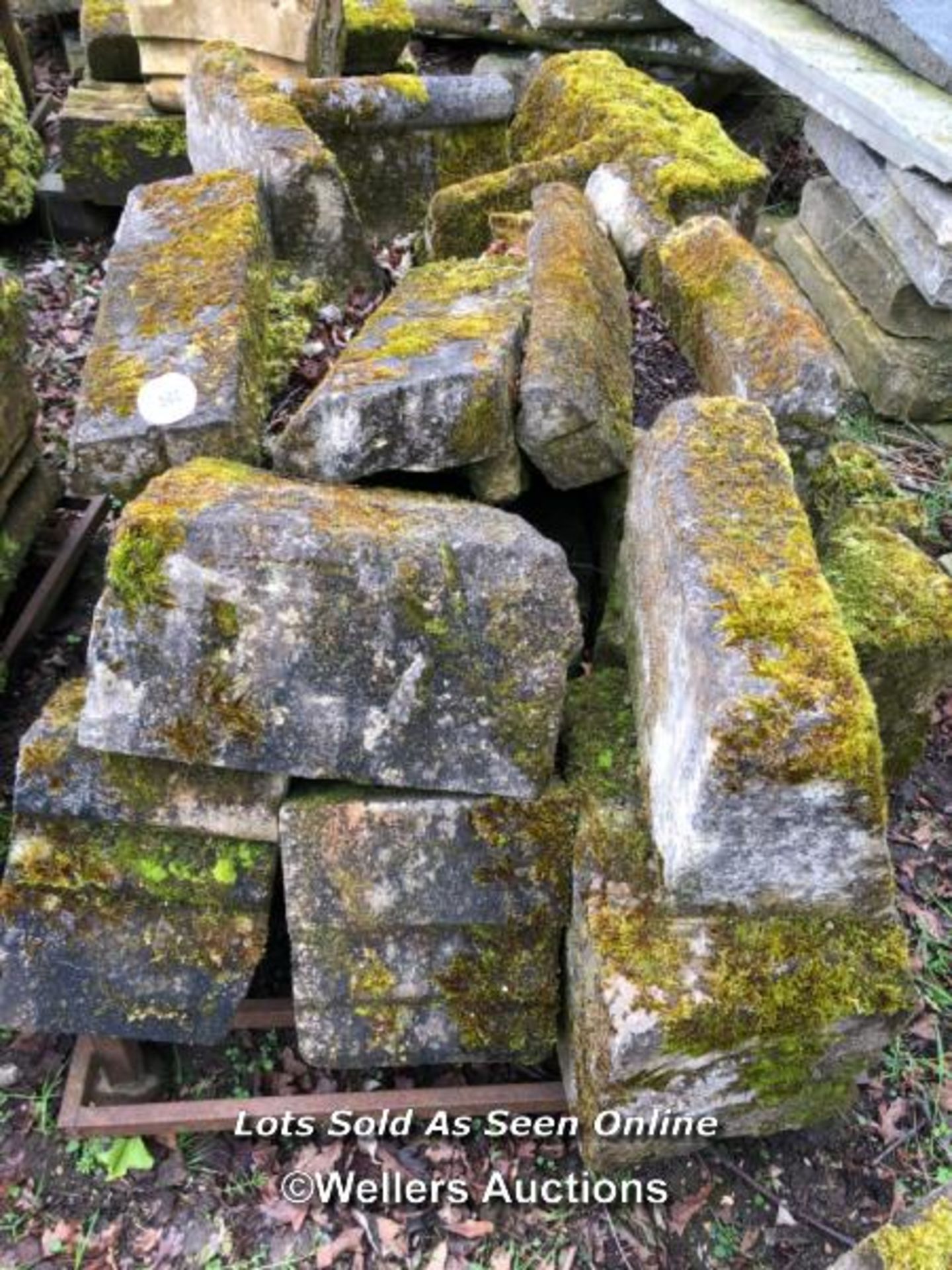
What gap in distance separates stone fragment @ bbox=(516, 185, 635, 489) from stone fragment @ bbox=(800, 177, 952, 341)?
110 inches

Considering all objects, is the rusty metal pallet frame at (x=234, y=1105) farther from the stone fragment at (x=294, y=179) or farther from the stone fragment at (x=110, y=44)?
the stone fragment at (x=110, y=44)

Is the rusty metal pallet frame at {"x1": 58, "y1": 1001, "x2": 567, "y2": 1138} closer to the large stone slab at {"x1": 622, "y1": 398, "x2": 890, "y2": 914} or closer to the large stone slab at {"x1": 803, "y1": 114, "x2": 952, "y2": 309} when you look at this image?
the large stone slab at {"x1": 622, "y1": 398, "x2": 890, "y2": 914}

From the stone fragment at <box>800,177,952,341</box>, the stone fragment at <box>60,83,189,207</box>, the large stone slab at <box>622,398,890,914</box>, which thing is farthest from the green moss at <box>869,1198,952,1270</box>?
the stone fragment at <box>60,83,189,207</box>

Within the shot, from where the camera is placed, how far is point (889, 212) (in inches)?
212

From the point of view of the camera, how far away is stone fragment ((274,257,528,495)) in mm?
2869

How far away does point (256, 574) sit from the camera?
2.55 m

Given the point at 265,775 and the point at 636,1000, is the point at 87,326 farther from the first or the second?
the point at 636,1000

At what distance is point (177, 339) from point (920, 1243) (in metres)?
2.90

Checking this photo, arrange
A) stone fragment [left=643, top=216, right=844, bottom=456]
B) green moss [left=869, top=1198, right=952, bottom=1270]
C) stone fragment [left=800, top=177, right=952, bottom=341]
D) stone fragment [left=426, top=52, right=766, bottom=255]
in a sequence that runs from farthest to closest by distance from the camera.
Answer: stone fragment [left=800, top=177, right=952, bottom=341], stone fragment [left=426, top=52, right=766, bottom=255], stone fragment [left=643, top=216, right=844, bottom=456], green moss [left=869, top=1198, right=952, bottom=1270]

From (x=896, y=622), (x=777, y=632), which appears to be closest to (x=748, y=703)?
(x=777, y=632)

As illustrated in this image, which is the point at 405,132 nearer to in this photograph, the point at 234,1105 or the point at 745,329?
the point at 745,329

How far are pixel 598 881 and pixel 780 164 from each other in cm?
716

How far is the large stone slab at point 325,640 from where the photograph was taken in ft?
8.43

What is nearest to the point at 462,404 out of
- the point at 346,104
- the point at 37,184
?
the point at 346,104
